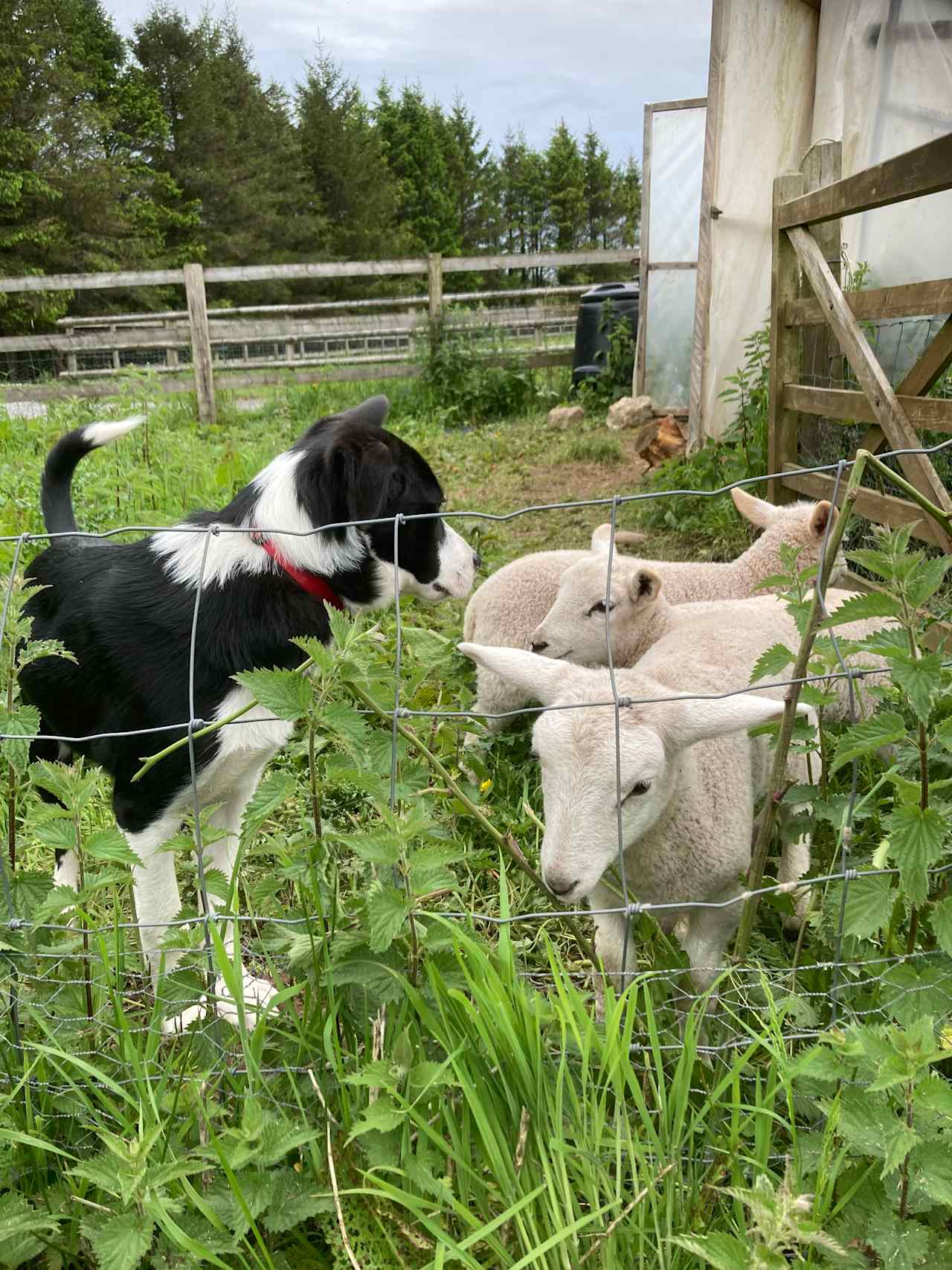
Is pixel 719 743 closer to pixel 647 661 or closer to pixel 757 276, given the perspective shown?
pixel 647 661

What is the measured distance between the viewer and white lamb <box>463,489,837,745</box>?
12.8 ft

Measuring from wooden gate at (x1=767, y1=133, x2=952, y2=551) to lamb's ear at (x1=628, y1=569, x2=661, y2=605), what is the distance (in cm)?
63

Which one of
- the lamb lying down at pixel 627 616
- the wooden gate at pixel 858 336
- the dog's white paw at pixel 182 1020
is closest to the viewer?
the dog's white paw at pixel 182 1020

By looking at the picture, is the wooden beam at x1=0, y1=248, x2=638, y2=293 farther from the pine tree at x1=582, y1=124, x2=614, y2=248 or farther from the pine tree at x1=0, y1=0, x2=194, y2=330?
the pine tree at x1=582, y1=124, x2=614, y2=248

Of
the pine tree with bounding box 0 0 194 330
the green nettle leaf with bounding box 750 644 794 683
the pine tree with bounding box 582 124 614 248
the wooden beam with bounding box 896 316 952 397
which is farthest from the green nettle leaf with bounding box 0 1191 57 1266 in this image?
the pine tree with bounding box 582 124 614 248

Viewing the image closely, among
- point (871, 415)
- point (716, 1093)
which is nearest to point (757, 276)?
point (871, 415)

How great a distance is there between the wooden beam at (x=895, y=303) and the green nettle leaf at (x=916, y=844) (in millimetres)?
3368

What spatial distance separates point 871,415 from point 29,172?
33335 millimetres

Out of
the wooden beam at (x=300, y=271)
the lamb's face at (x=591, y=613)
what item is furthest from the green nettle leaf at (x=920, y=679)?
the wooden beam at (x=300, y=271)

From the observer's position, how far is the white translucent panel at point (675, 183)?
33.9ft

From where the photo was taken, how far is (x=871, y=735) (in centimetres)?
165

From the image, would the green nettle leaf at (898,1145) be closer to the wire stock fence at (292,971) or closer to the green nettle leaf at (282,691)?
the wire stock fence at (292,971)

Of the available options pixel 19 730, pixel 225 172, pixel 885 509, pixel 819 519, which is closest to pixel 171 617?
pixel 19 730

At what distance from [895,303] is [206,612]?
12.4ft
